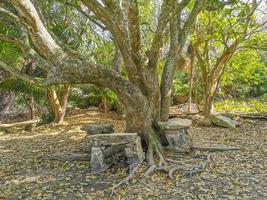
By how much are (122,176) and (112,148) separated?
19.5 inches

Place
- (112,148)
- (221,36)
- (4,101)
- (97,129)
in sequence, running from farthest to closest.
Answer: (4,101), (221,36), (97,129), (112,148)

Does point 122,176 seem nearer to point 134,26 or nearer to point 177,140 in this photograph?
point 177,140

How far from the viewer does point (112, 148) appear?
410cm

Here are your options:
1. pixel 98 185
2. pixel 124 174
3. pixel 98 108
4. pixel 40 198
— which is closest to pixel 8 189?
pixel 40 198

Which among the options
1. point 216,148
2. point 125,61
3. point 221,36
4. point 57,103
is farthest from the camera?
point 57,103

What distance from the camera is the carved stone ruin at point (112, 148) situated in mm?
3932

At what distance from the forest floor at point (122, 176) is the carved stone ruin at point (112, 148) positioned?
146mm

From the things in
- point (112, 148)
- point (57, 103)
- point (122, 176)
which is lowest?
point (122, 176)

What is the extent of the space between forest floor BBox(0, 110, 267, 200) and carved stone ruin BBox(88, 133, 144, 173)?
146mm

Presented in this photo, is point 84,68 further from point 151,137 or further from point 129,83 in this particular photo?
point 151,137

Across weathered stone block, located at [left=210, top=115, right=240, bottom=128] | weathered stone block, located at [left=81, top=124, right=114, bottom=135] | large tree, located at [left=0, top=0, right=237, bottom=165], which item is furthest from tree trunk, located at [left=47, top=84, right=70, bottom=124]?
weathered stone block, located at [left=210, top=115, right=240, bottom=128]

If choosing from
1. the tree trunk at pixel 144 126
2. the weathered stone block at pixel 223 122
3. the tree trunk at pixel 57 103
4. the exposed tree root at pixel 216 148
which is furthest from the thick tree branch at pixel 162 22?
the tree trunk at pixel 57 103

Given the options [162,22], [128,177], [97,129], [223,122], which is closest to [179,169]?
[128,177]

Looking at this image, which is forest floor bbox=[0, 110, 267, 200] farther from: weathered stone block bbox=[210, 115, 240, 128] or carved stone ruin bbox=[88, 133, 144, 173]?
weathered stone block bbox=[210, 115, 240, 128]
